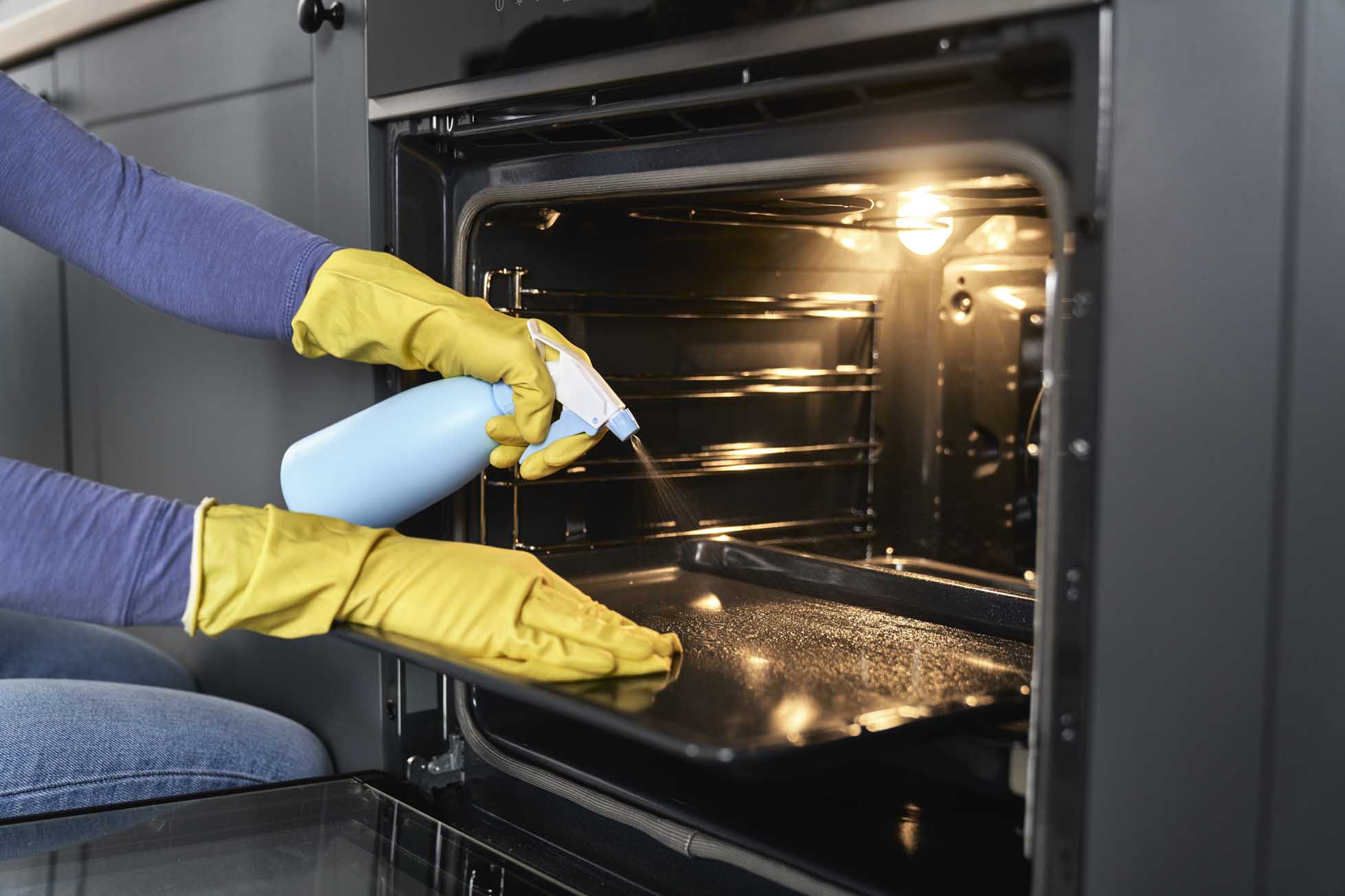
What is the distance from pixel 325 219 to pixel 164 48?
49 cm

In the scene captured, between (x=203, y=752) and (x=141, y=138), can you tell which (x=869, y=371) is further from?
(x=141, y=138)

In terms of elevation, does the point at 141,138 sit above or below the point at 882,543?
above

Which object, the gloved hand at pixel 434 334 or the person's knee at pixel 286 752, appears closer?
the gloved hand at pixel 434 334

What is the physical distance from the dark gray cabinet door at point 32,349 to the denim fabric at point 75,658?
0.36m

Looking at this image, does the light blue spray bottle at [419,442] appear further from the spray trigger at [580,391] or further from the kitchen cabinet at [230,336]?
the kitchen cabinet at [230,336]

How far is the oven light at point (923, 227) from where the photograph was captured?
4.82ft

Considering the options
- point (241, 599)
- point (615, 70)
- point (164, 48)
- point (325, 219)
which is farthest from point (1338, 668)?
point (164, 48)

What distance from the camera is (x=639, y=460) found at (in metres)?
1.54

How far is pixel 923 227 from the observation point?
1597 millimetres

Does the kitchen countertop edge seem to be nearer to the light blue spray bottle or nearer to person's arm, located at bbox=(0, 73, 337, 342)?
person's arm, located at bbox=(0, 73, 337, 342)

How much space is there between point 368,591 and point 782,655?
381 millimetres

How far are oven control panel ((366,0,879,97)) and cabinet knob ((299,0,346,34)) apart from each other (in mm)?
70

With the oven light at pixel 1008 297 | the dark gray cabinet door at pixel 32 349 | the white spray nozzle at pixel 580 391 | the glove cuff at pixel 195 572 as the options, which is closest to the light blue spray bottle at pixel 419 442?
the white spray nozzle at pixel 580 391

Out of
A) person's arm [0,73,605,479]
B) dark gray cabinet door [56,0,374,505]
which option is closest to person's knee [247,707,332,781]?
dark gray cabinet door [56,0,374,505]
